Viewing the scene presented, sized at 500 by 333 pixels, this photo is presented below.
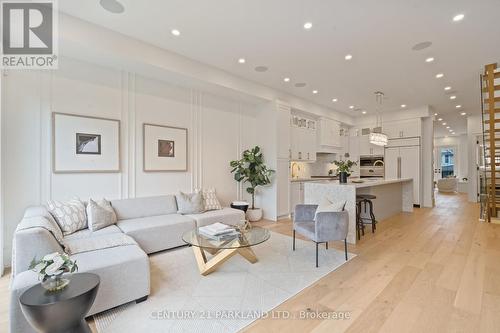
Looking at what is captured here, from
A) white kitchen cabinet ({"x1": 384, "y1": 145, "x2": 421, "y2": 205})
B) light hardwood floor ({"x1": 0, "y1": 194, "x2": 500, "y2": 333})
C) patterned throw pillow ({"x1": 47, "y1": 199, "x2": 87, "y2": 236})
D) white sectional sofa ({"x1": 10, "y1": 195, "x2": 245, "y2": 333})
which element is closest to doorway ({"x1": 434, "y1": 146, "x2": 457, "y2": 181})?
white kitchen cabinet ({"x1": 384, "y1": 145, "x2": 421, "y2": 205})

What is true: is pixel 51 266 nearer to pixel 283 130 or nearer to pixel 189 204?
pixel 189 204

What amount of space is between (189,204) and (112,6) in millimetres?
2961

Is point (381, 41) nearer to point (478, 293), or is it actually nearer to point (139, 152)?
point (478, 293)

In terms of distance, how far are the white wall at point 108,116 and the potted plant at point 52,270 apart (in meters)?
2.21

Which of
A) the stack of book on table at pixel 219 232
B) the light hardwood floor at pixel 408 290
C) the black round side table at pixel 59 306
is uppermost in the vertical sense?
the stack of book on table at pixel 219 232

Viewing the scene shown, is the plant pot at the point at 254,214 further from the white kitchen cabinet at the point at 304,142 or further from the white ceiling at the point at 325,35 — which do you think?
the white ceiling at the point at 325,35

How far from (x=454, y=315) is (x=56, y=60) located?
5.48m

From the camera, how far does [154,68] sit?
147 inches

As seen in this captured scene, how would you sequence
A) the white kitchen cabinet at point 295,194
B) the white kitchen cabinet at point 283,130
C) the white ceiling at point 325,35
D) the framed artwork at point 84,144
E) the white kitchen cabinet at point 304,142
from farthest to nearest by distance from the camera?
Answer: the white kitchen cabinet at point 304,142
the white kitchen cabinet at point 295,194
the white kitchen cabinet at point 283,130
the framed artwork at point 84,144
the white ceiling at point 325,35

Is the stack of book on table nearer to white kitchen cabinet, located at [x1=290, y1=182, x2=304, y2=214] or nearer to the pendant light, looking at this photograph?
white kitchen cabinet, located at [x1=290, y1=182, x2=304, y2=214]

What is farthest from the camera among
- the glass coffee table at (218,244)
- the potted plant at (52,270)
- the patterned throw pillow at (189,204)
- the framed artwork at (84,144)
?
the patterned throw pillow at (189,204)

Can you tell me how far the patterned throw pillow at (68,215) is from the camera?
297cm

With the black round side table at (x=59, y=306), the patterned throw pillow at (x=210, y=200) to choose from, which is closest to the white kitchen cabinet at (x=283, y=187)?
the patterned throw pillow at (x=210, y=200)

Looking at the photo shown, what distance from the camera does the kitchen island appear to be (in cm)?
384
